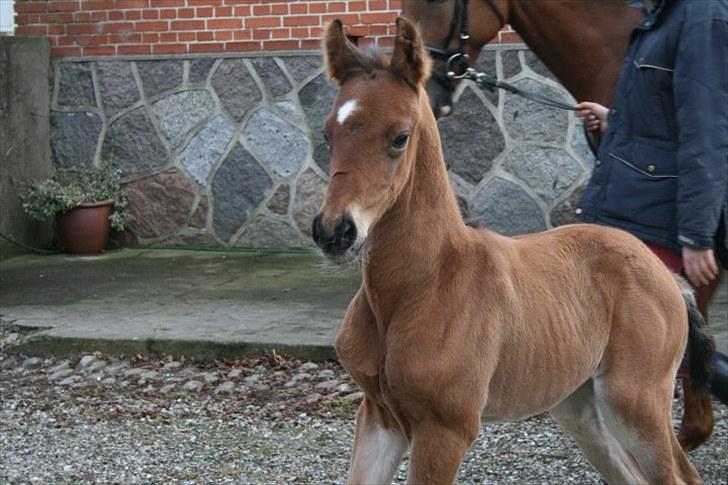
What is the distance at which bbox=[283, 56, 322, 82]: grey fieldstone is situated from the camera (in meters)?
9.92

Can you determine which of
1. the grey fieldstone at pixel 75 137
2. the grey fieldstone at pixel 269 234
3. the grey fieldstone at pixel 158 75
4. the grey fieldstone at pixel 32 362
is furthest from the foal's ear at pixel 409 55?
the grey fieldstone at pixel 75 137

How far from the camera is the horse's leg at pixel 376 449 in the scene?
3.60m

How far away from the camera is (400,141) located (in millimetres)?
3363

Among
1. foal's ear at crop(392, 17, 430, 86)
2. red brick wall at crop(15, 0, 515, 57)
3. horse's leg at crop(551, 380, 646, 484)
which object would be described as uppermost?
red brick wall at crop(15, 0, 515, 57)

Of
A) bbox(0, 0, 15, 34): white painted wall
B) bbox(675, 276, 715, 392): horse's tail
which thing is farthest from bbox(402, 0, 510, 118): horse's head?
bbox(0, 0, 15, 34): white painted wall

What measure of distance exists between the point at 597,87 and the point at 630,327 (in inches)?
A: 78.3

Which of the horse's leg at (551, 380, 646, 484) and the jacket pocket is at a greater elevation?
the jacket pocket

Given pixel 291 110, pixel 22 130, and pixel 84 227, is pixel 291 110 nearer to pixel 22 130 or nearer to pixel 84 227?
pixel 84 227

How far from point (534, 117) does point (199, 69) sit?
284 cm

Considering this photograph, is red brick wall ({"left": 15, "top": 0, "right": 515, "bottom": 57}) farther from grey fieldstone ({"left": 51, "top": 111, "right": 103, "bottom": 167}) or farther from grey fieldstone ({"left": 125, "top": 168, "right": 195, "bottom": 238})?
grey fieldstone ({"left": 125, "top": 168, "right": 195, "bottom": 238})

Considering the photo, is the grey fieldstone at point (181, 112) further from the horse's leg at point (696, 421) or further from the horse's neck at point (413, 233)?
the horse's neck at point (413, 233)

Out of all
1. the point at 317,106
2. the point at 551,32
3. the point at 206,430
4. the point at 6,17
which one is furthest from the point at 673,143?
the point at 6,17

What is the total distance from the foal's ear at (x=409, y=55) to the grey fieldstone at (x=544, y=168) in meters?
6.07

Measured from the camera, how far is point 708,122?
160 inches
